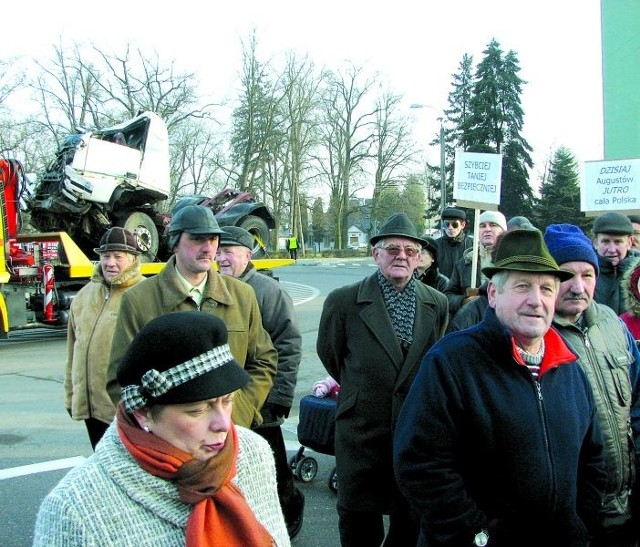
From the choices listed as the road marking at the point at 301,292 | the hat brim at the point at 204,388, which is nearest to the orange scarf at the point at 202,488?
the hat brim at the point at 204,388

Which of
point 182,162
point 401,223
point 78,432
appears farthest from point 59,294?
point 182,162

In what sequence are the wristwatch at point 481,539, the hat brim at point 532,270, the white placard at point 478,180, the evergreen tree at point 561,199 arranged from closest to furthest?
the wristwatch at point 481,539
the hat brim at point 532,270
the white placard at point 478,180
the evergreen tree at point 561,199

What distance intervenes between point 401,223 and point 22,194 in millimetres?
10467

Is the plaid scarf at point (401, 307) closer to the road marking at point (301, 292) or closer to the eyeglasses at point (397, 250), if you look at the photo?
the eyeglasses at point (397, 250)

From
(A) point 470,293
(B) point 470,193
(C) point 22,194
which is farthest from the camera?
(C) point 22,194

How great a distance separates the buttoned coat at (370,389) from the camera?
327 cm

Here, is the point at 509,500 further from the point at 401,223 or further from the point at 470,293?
the point at 470,293

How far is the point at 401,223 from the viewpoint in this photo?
3.61 metres

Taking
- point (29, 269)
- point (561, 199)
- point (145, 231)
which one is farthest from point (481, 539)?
point (561, 199)

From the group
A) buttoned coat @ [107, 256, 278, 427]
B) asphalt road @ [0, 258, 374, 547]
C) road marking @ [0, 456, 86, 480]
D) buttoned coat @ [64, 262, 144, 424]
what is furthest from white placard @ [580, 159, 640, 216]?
road marking @ [0, 456, 86, 480]

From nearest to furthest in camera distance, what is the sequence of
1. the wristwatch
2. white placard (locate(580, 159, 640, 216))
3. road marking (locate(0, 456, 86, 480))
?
the wristwatch → road marking (locate(0, 456, 86, 480)) → white placard (locate(580, 159, 640, 216))

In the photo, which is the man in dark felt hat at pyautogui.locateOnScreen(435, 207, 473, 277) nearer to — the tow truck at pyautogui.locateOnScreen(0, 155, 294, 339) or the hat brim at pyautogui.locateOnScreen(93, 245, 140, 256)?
the hat brim at pyautogui.locateOnScreen(93, 245, 140, 256)

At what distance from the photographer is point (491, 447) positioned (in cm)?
230

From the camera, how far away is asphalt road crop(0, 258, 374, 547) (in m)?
4.49
